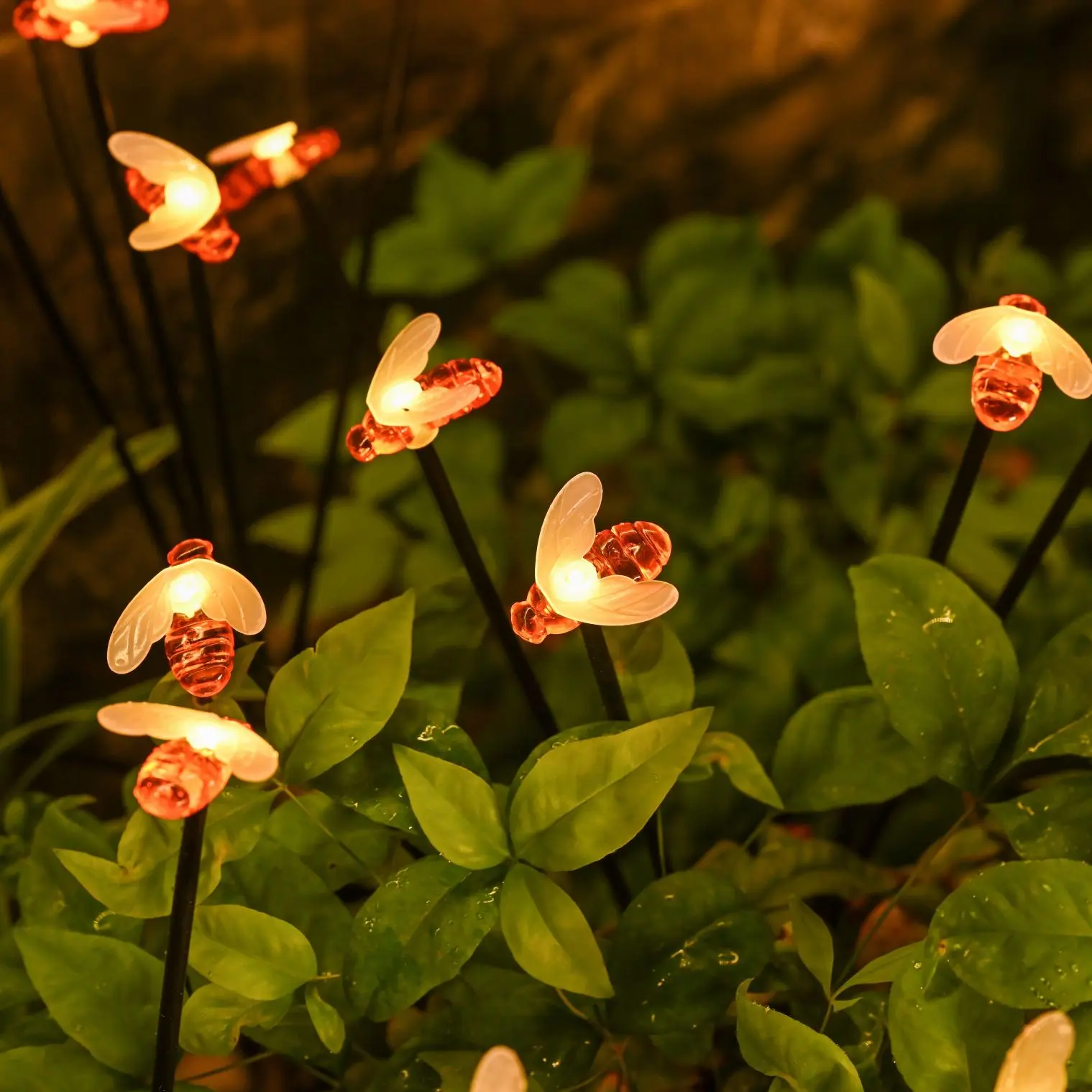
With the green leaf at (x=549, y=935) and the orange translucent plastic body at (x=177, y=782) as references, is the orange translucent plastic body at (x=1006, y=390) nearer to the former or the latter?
the green leaf at (x=549, y=935)

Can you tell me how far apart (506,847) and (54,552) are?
2.61 ft

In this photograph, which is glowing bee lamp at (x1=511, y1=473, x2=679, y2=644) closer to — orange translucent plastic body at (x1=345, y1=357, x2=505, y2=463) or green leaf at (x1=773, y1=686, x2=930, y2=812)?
orange translucent plastic body at (x1=345, y1=357, x2=505, y2=463)

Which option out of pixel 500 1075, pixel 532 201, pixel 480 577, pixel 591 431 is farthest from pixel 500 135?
pixel 500 1075

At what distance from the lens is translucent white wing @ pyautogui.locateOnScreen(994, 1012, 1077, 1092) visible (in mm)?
328

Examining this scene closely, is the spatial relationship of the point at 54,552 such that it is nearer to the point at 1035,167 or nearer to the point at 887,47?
the point at 887,47

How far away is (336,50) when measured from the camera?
1.08m

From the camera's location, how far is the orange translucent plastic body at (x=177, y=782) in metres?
0.33

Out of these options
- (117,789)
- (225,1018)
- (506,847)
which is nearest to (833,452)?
(506,847)

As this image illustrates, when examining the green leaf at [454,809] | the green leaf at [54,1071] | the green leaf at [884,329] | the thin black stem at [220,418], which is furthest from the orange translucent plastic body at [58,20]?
the green leaf at [884,329]

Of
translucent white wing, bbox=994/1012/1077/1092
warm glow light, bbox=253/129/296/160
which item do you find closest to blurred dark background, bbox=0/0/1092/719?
warm glow light, bbox=253/129/296/160

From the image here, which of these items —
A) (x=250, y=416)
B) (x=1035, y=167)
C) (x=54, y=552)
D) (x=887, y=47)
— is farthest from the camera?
(x=1035, y=167)

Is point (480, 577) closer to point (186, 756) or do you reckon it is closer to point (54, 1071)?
point (186, 756)

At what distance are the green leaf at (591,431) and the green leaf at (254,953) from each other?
565 mm

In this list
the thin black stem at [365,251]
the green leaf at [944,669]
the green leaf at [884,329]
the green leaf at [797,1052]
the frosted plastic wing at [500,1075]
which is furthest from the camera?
the green leaf at [884,329]
